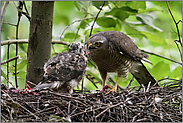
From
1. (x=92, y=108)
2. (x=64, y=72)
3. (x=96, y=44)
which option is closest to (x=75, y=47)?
(x=96, y=44)

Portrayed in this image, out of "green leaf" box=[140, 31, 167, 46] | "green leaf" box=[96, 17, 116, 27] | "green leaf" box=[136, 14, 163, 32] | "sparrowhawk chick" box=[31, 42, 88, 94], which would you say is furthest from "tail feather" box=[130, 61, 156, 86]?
"sparrowhawk chick" box=[31, 42, 88, 94]

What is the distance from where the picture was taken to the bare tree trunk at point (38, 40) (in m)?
3.00

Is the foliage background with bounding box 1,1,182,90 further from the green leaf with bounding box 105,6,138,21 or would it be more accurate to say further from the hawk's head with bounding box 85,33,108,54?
the hawk's head with bounding box 85,33,108,54

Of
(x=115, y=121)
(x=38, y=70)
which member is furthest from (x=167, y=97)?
(x=38, y=70)

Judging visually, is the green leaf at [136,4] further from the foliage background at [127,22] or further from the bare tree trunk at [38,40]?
the bare tree trunk at [38,40]

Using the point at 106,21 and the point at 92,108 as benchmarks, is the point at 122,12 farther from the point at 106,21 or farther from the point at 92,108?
the point at 92,108

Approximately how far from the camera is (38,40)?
299 cm

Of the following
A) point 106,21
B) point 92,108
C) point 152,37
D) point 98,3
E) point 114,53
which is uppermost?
point 98,3

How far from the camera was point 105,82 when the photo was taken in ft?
11.3

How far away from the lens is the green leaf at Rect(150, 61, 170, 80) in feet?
9.95

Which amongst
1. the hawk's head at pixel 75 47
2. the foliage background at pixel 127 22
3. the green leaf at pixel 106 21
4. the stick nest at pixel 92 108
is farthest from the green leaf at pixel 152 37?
the stick nest at pixel 92 108

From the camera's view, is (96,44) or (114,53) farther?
(114,53)

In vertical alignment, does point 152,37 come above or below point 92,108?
above

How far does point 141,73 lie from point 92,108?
5.44 feet
